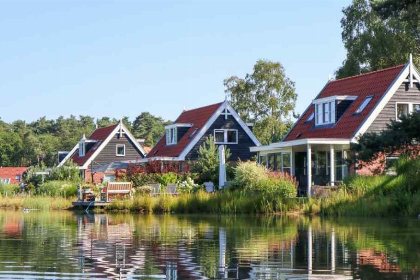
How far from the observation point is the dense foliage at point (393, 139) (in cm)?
2148

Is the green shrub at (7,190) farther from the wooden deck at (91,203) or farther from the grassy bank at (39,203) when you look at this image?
the wooden deck at (91,203)

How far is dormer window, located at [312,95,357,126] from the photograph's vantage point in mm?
44406

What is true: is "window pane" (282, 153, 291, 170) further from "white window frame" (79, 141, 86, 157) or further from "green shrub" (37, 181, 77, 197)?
"white window frame" (79, 141, 86, 157)

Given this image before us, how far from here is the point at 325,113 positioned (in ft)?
149

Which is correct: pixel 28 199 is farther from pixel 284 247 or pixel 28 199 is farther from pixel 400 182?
pixel 284 247

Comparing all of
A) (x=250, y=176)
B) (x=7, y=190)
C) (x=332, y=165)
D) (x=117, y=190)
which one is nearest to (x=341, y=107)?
(x=332, y=165)

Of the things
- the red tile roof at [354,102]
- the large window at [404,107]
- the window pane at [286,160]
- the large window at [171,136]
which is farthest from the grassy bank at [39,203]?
the large window at [404,107]

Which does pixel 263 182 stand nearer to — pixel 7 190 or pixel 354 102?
pixel 354 102

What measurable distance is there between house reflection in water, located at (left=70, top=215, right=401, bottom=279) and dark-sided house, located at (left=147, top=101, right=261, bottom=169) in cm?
3472

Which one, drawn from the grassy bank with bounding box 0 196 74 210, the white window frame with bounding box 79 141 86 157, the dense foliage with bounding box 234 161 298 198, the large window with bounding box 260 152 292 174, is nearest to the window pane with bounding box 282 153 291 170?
the large window with bounding box 260 152 292 174

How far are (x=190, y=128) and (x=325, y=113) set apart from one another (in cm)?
1542

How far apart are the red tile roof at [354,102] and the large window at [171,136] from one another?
1344 cm

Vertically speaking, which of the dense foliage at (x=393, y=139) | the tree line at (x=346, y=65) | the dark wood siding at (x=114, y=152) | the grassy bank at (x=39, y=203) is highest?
the tree line at (x=346, y=65)

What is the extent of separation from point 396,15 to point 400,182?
29.0 ft
